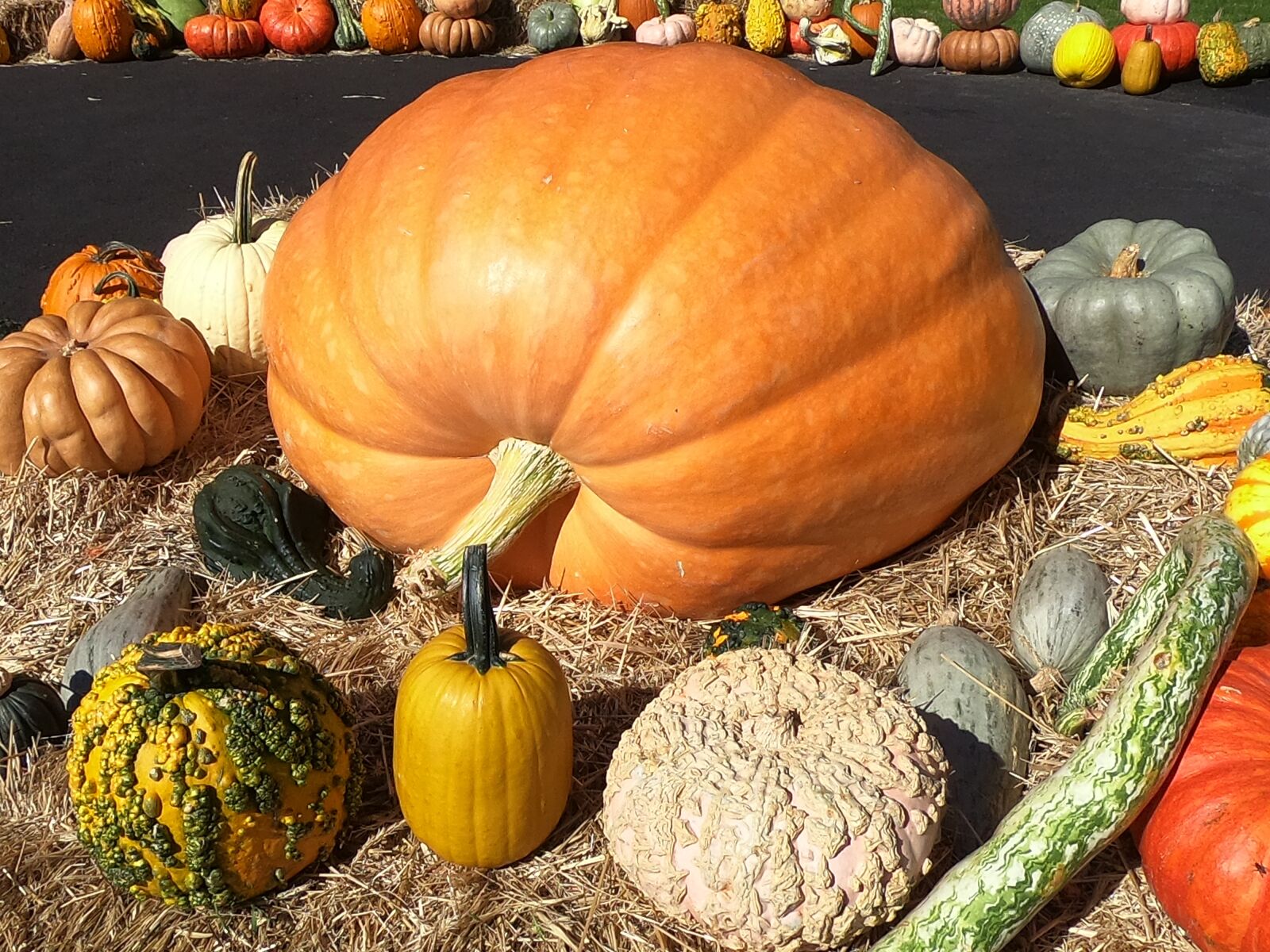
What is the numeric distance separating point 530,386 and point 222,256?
7.70ft

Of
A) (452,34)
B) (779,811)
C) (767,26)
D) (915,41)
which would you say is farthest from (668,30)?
(779,811)

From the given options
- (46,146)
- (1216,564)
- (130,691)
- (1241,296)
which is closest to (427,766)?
(130,691)

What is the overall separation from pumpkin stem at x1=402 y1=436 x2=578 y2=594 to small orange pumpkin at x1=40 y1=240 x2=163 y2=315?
8.07 ft

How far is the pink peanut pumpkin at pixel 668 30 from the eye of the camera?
482 inches

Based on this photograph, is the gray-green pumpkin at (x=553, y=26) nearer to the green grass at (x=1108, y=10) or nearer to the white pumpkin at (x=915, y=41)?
the white pumpkin at (x=915, y=41)

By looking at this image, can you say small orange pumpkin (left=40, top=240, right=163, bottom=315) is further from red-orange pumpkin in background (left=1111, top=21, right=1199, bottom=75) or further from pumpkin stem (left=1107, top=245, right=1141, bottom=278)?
red-orange pumpkin in background (left=1111, top=21, right=1199, bottom=75)

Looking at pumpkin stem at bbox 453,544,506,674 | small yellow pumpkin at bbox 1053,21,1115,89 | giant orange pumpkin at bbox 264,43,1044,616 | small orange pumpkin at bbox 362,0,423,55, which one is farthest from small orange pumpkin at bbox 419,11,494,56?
pumpkin stem at bbox 453,544,506,674

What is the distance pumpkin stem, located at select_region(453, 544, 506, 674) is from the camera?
89.4 inches

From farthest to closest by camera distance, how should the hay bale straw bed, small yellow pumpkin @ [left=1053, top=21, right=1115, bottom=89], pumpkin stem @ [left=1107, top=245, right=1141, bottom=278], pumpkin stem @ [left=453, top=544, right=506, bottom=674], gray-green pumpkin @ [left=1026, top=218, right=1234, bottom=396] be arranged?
small yellow pumpkin @ [left=1053, top=21, right=1115, bottom=89] → pumpkin stem @ [left=1107, top=245, right=1141, bottom=278] → gray-green pumpkin @ [left=1026, top=218, right=1234, bottom=396] → the hay bale straw bed → pumpkin stem @ [left=453, top=544, right=506, bottom=674]

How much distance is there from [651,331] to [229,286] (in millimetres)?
2439

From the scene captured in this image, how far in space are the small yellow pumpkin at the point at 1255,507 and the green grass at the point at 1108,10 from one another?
10.4m

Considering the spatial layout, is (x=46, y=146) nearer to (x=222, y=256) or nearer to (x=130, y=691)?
(x=222, y=256)

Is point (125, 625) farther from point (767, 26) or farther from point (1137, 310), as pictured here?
point (767, 26)

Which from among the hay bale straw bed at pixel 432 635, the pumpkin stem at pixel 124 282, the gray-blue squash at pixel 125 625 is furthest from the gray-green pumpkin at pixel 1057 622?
the pumpkin stem at pixel 124 282
